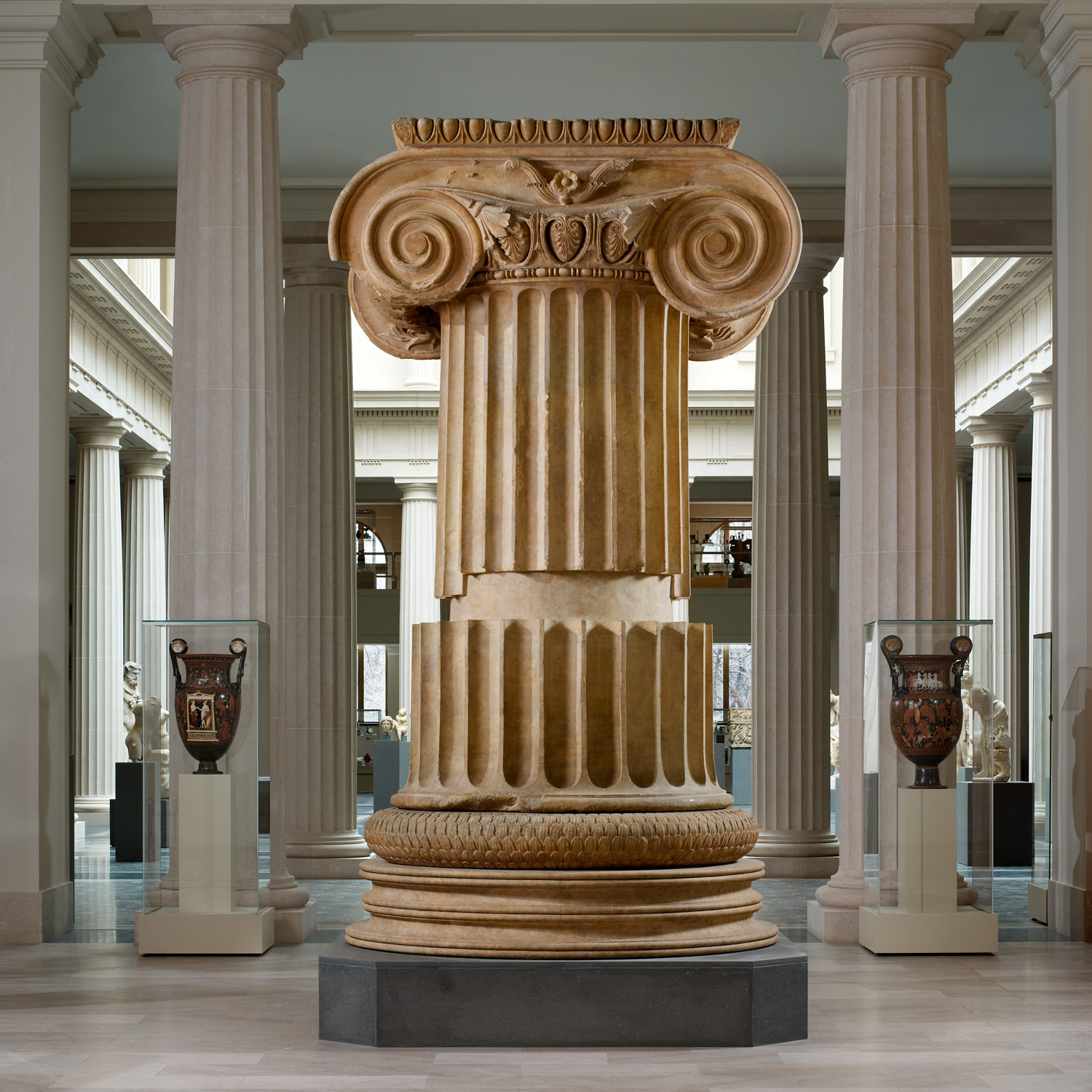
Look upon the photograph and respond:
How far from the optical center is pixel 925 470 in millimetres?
11859

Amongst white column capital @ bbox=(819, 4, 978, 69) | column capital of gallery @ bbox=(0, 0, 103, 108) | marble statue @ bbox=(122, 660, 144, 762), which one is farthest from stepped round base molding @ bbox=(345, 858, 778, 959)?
marble statue @ bbox=(122, 660, 144, 762)

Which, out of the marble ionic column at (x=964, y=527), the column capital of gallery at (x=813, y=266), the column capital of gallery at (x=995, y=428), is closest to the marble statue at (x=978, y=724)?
the column capital of gallery at (x=813, y=266)

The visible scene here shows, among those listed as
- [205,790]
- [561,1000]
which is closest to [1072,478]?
[205,790]

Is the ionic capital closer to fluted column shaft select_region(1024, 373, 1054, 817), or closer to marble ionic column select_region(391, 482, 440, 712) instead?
fluted column shaft select_region(1024, 373, 1054, 817)

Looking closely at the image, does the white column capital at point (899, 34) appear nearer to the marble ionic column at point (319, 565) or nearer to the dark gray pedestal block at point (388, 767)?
the marble ionic column at point (319, 565)

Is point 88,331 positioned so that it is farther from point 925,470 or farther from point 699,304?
point 699,304

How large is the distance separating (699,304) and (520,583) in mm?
1367

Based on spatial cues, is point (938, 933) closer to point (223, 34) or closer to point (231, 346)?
point (231, 346)

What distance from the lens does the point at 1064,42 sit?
40.7ft

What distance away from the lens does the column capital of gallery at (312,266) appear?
17.0 meters

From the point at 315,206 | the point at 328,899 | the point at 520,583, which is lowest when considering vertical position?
the point at 328,899

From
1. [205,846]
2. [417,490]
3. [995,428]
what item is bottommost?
[205,846]

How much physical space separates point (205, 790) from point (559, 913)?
555cm

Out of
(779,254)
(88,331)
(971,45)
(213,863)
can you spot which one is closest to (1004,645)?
(971,45)
